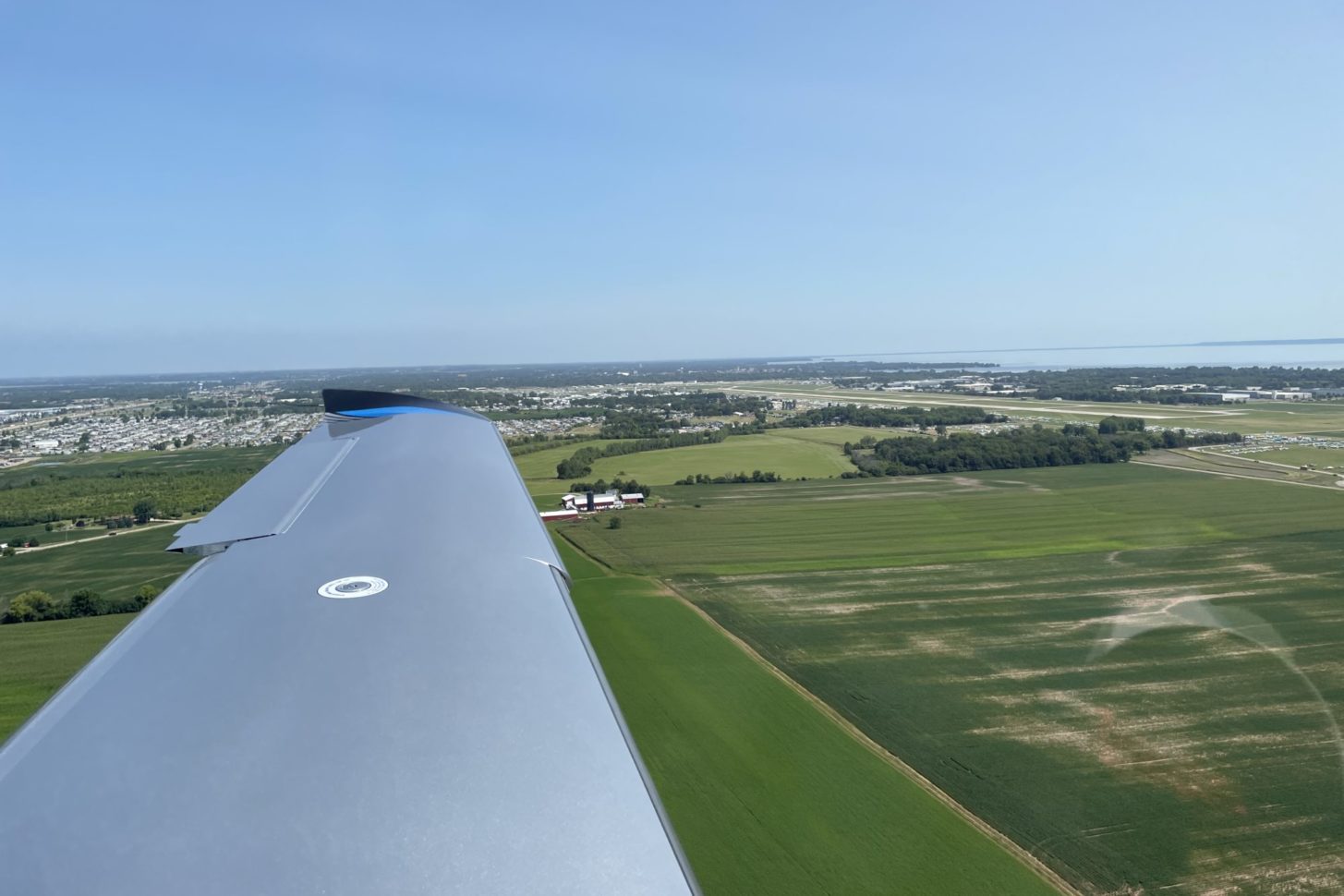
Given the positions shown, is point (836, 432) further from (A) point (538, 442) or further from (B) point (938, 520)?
(B) point (938, 520)

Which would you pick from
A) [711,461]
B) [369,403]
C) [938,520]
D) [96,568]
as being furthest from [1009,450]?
[96,568]

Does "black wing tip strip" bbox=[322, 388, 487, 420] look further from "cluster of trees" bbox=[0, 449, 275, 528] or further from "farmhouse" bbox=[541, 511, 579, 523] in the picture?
"cluster of trees" bbox=[0, 449, 275, 528]

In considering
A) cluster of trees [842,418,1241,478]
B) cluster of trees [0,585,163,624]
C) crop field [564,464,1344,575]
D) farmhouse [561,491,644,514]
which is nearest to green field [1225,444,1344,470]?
cluster of trees [842,418,1241,478]

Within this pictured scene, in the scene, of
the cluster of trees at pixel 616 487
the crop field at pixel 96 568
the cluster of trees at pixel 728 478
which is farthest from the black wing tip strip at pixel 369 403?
the cluster of trees at pixel 728 478

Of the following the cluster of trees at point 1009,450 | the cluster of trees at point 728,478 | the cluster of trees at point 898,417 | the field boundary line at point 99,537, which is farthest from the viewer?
the cluster of trees at point 898,417

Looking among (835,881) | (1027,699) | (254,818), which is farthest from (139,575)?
(254,818)

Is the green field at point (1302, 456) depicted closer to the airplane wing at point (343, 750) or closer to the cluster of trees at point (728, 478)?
the cluster of trees at point (728, 478)

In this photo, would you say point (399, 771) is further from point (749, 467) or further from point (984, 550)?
point (749, 467)
